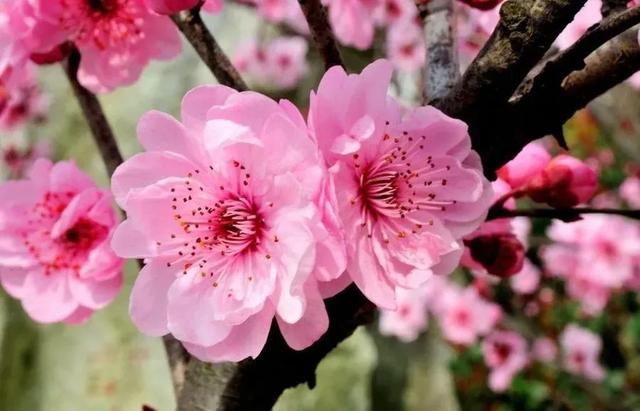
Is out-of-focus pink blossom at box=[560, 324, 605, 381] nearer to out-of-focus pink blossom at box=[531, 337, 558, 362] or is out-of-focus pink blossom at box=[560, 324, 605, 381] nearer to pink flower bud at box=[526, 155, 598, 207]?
out-of-focus pink blossom at box=[531, 337, 558, 362]

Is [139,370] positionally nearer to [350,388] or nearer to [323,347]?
[350,388]

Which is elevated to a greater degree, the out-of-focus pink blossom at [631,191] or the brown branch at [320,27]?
the brown branch at [320,27]

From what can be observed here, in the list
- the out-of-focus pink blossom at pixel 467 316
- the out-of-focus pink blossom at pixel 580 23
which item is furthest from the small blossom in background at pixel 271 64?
the out-of-focus pink blossom at pixel 580 23

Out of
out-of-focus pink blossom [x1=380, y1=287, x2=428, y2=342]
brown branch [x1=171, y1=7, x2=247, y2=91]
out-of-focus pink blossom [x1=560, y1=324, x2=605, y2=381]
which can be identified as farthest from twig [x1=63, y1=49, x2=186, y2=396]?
out-of-focus pink blossom [x1=560, y1=324, x2=605, y2=381]

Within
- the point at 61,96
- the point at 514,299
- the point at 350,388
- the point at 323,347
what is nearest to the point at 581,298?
the point at 514,299

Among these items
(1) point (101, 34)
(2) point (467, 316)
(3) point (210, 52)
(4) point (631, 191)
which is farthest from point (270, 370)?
(4) point (631, 191)

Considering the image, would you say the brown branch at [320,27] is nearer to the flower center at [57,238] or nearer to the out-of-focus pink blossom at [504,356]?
the flower center at [57,238]
